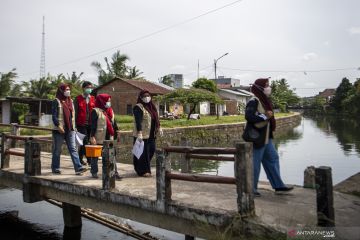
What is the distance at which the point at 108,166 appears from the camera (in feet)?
19.7

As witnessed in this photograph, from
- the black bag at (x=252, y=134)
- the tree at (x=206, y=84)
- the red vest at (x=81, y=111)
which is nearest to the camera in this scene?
the black bag at (x=252, y=134)

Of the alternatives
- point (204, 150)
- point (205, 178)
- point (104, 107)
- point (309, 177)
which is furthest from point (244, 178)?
point (104, 107)

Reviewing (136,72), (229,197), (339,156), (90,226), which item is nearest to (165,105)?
(136,72)

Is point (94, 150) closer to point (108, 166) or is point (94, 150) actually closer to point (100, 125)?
point (100, 125)

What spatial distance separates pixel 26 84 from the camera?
37.3m

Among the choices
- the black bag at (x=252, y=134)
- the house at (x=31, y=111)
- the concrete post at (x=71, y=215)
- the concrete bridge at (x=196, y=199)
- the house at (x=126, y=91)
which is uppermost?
the house at (x=126, y=91)

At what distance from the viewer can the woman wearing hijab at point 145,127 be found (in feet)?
23.2

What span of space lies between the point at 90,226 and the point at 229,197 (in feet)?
15.8

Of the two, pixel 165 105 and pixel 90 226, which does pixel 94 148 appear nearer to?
pixel 90 226

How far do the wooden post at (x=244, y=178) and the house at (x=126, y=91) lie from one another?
32.2 metres

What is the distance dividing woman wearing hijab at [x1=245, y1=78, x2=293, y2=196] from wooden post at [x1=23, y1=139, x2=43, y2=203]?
417 centimetres

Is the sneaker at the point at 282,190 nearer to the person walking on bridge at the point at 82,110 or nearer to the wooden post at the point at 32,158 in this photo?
the person walking on bridge at the point at 82,110

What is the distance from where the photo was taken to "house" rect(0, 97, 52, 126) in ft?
84.4

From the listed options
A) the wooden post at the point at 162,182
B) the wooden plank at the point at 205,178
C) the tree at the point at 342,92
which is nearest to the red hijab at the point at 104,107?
the wooden post at the point at 162,182
